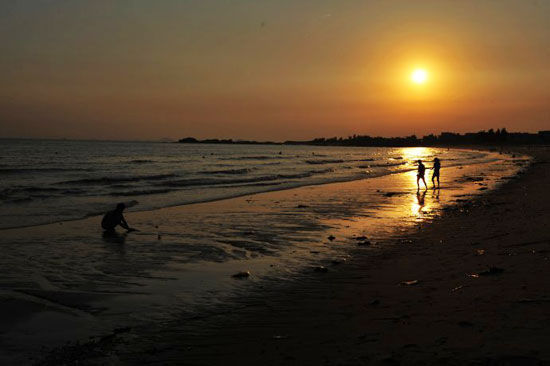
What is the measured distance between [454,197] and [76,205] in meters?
18.7

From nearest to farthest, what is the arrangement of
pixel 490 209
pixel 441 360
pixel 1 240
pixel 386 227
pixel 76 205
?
pixel 441 360 < pixel 1 240 < pixel 386 227 < pixel 490 209 < pixel 76 205

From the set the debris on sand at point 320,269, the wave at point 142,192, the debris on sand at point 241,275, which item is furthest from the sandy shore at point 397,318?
the wave at point 142,192

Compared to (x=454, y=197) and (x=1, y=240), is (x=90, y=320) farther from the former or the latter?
(x=454, y=197)

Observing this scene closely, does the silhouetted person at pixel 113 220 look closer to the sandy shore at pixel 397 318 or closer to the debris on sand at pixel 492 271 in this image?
the sandy shore at pixel 397 318

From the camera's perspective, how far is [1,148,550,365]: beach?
5.59m

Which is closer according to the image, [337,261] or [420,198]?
[337,261]

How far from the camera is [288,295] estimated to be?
26.3ft

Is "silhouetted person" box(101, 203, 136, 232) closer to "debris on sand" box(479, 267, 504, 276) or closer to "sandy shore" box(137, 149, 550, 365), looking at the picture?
"sandy shore" box(137, 149, 550, 365)

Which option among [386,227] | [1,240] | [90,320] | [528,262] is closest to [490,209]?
[386,227]

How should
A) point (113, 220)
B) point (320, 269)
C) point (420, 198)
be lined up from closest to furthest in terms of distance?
point (320, 269) → point (113, 220) → point (420, 198)

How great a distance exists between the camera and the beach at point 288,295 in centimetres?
559

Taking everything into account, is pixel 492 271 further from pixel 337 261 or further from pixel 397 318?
pixel 337 261

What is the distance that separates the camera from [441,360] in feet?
16.5

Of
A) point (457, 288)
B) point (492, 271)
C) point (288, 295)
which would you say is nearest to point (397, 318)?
point (457, 288)
